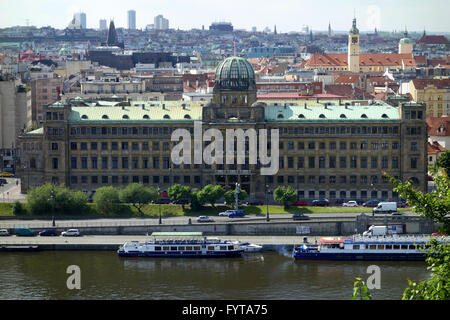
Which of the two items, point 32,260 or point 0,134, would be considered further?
point 0,134

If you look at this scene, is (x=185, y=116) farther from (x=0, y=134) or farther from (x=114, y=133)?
(x=0, y=134)

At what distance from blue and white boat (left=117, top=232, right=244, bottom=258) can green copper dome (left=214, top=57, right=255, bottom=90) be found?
26.7m

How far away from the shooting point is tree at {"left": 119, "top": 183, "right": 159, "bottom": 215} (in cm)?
9388

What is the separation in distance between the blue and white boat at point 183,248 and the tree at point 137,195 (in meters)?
12.4

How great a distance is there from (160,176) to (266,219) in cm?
1891

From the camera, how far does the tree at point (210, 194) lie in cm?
9344

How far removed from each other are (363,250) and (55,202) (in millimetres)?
30793

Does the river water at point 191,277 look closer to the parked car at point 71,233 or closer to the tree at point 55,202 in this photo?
the parked car at point 71,233

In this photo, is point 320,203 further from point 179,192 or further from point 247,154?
point 179,192

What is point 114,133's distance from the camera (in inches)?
4087

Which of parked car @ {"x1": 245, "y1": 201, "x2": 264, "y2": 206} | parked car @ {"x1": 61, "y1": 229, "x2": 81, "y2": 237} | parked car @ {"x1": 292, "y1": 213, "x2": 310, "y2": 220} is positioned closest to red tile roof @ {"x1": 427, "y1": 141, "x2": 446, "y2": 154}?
parked car @ {"x1": 245, "y1": 201, "x2": 264, "y2": 206}

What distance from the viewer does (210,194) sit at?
93.8 metres

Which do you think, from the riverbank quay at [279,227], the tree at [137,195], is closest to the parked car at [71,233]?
the riverbank quay at [279,227]
